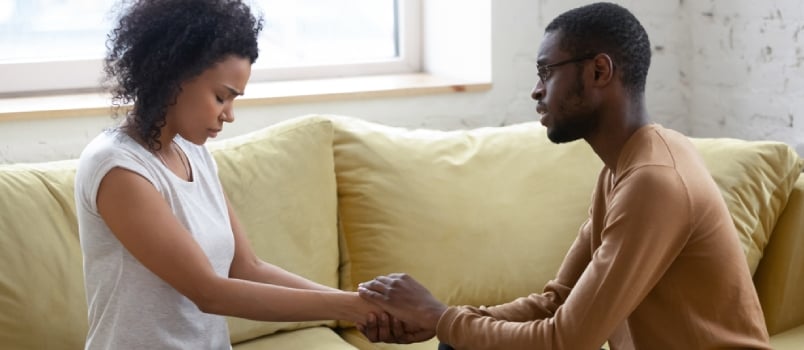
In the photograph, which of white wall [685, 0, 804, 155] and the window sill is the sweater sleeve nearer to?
the window sill

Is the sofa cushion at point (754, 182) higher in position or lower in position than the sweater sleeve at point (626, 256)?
lower

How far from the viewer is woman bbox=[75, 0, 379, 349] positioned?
171cm

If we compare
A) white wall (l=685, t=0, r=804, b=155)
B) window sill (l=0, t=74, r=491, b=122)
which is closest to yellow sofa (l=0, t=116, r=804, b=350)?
window sill (l=0, t=74, r=491, b=122)

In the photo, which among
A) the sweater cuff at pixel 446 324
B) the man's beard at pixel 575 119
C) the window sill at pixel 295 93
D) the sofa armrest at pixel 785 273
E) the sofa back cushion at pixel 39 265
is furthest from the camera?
the window sill at pixel 295 93

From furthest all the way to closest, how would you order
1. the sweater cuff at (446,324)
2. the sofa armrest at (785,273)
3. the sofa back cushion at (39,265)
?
the sofa armrest at (785,273), the sofa back cushion at (39,265), the sweater cuff at (446,324)

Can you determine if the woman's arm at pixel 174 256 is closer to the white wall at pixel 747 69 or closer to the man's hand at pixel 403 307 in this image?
the man's hand at pixel 403 307

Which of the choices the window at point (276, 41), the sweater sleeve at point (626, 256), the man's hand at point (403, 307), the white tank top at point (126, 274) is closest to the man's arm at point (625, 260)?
the sweater sleeve at point (626, 256)

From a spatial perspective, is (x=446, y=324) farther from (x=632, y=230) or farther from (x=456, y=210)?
(x=456, y=210)

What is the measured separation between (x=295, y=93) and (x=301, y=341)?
81cm

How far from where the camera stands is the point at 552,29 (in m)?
1.79

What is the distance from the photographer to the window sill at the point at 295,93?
266 cm

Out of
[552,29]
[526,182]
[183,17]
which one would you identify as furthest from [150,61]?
[526,182]

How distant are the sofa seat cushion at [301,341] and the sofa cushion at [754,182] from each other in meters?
0.96

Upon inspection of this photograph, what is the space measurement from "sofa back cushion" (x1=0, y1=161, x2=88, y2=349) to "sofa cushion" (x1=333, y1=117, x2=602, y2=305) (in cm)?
66
